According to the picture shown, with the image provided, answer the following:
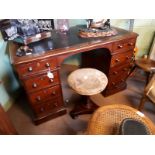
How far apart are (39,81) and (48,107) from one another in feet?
1.27

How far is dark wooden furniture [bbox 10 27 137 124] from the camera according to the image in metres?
1.18

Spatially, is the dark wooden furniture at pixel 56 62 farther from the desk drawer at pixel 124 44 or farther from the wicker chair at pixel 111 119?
the wicker chair at pixel 111 119

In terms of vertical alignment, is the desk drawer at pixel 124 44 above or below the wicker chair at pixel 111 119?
above

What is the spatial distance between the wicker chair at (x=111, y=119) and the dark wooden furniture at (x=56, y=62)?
58cm

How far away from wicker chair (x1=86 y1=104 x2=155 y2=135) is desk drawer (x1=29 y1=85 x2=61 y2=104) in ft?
1.93

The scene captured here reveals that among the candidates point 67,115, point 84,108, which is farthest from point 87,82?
point 67,115

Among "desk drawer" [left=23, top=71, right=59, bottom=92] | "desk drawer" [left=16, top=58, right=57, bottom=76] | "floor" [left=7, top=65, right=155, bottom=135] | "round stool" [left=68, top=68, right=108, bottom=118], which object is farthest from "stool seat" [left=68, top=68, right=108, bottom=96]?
"floor" [left=7, top=65, right=155, bottom=135]

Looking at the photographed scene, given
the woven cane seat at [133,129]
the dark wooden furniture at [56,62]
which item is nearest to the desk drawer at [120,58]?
the dark wooden furniture at [56,62]

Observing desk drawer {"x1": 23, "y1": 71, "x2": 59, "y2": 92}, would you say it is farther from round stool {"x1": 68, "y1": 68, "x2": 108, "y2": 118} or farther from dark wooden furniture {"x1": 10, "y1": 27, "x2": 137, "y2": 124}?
round stool {"x1": 68, "y1": 68, "x2": 108, "y2": 118}

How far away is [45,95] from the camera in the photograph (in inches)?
56.1

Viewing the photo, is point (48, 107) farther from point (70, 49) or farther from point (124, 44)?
point (124, 44)

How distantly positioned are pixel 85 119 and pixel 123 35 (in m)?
1.05

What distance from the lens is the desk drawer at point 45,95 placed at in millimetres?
1363
